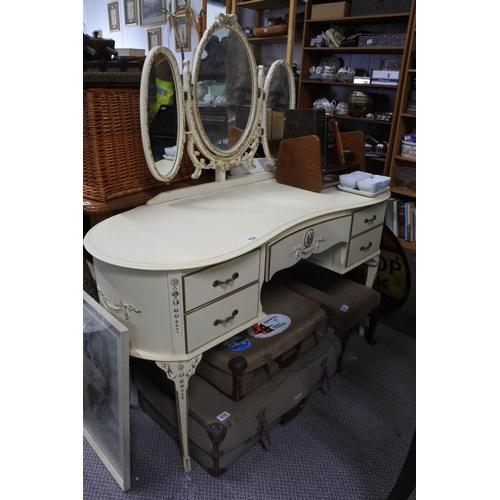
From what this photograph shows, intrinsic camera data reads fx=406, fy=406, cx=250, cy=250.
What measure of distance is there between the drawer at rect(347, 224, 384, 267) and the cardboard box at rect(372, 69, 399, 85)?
4.63ft

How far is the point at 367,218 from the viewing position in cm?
168

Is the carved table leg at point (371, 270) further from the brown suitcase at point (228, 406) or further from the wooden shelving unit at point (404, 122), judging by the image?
the wooden shelving unit at point (404, 122)

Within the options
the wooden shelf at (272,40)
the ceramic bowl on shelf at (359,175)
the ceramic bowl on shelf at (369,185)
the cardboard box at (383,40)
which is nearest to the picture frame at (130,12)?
the wooden shelf at (272,40)

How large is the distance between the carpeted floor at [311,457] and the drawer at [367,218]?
2.26ft

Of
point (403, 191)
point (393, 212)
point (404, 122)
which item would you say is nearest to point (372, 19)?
point (404, 122)

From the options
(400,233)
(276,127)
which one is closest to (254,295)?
(276,127)

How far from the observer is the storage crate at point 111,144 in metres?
1.24

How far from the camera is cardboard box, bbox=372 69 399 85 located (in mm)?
2738

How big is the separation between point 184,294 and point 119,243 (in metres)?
0.24

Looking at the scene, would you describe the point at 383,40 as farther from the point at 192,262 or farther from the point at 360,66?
the point at 192,262

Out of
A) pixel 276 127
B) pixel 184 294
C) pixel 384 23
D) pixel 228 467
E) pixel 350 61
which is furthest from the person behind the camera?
pixel 350 61

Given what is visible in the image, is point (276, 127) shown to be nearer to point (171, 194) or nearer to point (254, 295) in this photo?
point (171, 194)

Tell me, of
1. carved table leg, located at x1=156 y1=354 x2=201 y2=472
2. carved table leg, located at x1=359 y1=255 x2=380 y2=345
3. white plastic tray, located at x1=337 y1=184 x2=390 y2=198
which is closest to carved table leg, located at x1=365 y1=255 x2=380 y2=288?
carved table leg, located at x1=359 y1=255 x2=380 y2=345

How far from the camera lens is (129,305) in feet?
3.71
